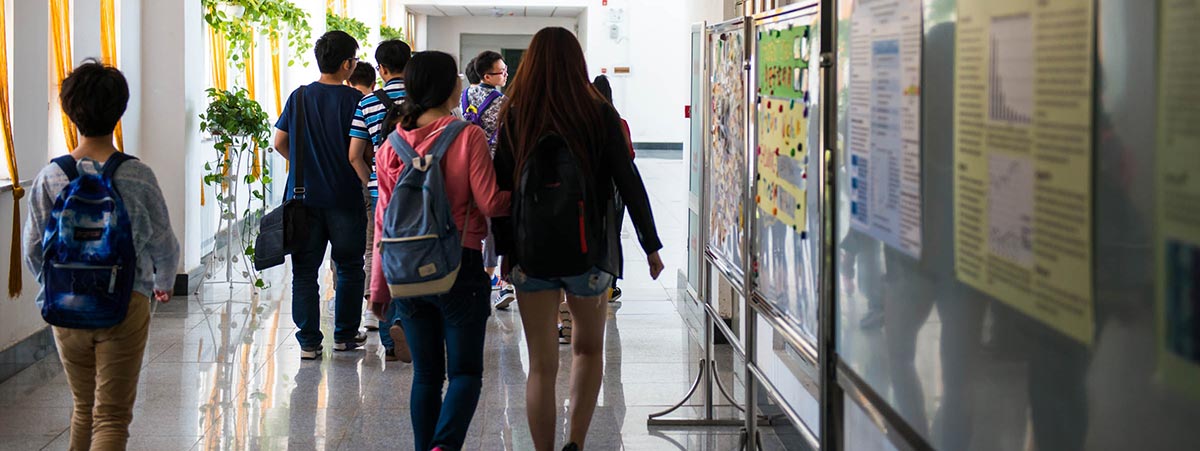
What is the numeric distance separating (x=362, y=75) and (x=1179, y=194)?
5572mm

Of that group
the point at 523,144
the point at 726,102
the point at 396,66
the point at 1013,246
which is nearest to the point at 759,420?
the point at 726,102

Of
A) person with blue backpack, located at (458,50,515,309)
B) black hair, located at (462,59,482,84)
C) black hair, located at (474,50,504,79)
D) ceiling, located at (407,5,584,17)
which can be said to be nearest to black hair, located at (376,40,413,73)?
person with blue backpack, located at (458,50,515,309)

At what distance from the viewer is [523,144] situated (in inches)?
145

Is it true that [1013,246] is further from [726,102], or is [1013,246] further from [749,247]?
[726,102]

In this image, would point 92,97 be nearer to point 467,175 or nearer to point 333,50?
point 467,175

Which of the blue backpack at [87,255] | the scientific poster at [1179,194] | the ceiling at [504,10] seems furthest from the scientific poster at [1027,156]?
the ceiling at [504,10]

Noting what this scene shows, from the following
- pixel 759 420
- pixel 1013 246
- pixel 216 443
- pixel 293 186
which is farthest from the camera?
pixel 293 186

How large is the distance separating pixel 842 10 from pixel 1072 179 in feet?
3.53

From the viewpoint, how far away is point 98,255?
342 centimetres

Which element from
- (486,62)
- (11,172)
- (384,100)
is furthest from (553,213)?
(486,62)

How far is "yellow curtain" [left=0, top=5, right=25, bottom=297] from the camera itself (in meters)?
5.51

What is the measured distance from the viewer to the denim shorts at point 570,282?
12.3 feet

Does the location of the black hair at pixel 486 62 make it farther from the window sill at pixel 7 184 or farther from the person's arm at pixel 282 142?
the window sill at pixel 7 184

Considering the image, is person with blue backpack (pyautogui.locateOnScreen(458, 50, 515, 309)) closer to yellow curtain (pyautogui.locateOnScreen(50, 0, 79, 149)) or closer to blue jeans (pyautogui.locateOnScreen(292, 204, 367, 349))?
blue jeans (pyautogui.locateOnScreen(292, 204, 367, 349))
